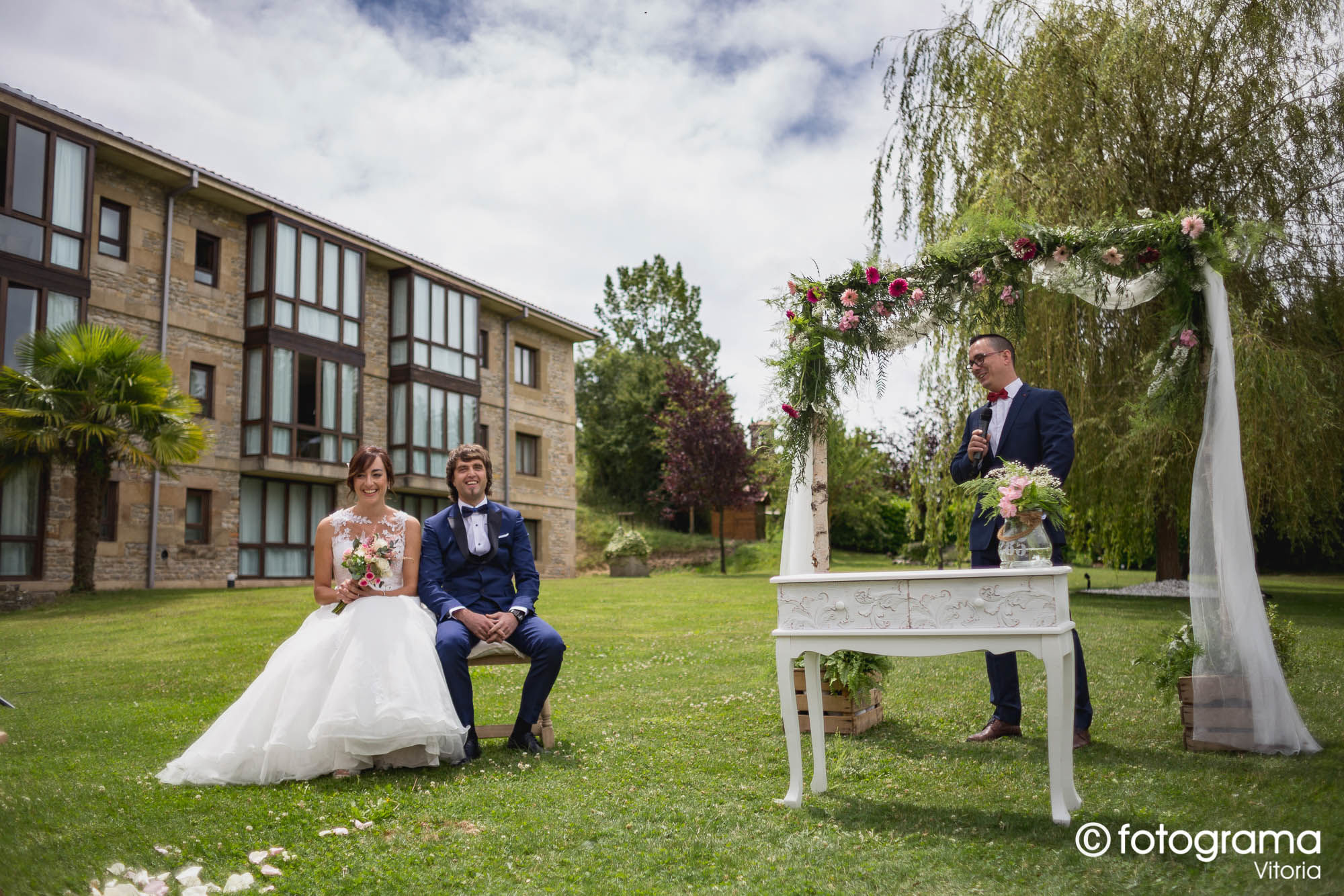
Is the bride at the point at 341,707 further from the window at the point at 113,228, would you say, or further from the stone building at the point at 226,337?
the window at the point at 113,228

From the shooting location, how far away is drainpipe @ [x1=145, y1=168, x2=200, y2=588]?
60.9 ft

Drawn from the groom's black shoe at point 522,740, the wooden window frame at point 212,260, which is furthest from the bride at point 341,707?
the wooden window frame at point 212,260

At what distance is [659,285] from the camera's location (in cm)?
4775

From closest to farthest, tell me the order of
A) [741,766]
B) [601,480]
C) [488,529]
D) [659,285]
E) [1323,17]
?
1. [741,766]
2. [488,529]
3. [1323,17]
4. [601,480]
5. [659,285]

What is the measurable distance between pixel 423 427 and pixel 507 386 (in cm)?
411

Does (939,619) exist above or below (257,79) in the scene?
below

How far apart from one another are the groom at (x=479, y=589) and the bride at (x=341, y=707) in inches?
8.3

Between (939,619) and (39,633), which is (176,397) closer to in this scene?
(39,633)

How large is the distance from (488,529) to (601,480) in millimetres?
36391

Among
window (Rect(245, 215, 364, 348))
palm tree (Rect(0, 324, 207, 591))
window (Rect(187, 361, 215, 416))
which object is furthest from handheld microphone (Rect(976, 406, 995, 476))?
window (Rect(187, 361, 215, 416))

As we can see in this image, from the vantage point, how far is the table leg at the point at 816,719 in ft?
15.2

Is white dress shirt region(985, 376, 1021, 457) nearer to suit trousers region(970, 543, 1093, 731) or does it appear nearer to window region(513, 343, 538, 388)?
suit trousers region(970, 543, 1093, 731)

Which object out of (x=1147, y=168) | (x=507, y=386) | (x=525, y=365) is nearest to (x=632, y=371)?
(x=525, y=365)

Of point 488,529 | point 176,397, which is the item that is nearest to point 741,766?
point 488,529
